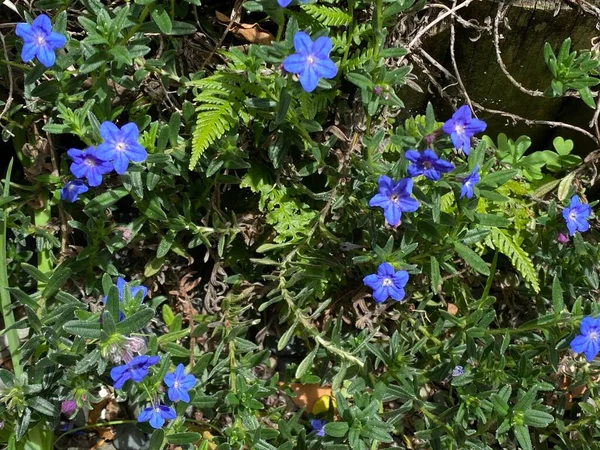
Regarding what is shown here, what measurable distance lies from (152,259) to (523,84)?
7.34ft

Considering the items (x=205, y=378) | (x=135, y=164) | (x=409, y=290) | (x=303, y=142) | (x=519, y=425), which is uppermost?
(x=303, y=142)

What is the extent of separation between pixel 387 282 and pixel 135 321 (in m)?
1.11

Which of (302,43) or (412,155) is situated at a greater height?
(302,43)

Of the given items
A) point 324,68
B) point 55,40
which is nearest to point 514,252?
point 324,68

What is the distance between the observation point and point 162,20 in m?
2.81

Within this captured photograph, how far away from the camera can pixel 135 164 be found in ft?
9.59

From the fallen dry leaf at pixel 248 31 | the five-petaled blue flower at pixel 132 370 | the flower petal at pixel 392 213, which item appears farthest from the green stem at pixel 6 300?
the flower petal at pixel 392 213

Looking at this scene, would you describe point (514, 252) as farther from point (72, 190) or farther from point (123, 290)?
point (72, 190)

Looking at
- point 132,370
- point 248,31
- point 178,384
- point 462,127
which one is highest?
point 248,31

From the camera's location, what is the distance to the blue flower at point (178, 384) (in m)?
2.82

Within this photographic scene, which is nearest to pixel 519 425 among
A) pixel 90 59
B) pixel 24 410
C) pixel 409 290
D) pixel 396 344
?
pixel 396 344

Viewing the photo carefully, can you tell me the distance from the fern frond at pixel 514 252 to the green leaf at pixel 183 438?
165 cm

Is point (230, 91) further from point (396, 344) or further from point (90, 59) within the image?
point (396, 344)

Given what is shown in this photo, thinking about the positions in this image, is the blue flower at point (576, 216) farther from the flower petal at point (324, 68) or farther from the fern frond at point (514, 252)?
the flower petal at point (324, 68)
